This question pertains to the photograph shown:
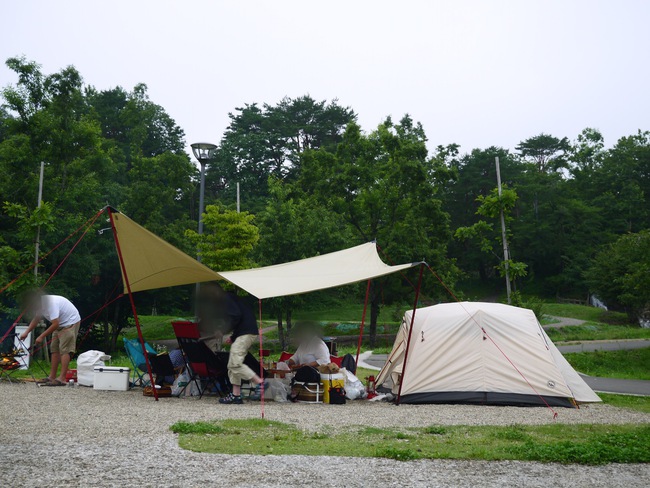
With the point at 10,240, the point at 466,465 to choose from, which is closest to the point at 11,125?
the point at 10,240

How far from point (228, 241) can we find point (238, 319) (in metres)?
11.0

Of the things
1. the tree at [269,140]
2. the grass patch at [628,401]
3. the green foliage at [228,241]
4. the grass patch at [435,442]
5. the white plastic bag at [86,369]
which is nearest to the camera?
the grass patch at [435,442]

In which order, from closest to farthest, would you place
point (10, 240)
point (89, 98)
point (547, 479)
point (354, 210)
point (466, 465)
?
1. point (547, 479)
2. point (466, 465)
3. point (10, 240)
4. point (354, 210)
5. point (89, 98)

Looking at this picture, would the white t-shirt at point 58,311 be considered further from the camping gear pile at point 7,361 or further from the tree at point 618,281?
the tree at point 618,281

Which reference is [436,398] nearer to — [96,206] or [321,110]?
[96,206]

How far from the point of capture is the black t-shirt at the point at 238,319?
9055mm

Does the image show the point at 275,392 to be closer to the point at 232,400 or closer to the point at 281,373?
→ the point at 281,373

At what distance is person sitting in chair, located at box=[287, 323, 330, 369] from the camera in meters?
9.96

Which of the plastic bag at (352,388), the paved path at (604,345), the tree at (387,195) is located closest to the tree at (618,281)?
the paved path at (604,345)

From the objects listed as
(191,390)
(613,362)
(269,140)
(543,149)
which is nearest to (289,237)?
(613,362)

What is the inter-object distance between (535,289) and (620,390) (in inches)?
1480

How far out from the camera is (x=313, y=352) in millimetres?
10031

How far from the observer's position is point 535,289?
48.2 metres

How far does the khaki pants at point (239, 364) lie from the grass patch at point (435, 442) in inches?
73.6
